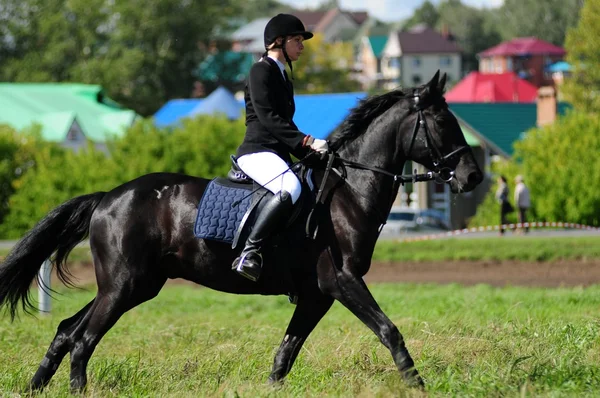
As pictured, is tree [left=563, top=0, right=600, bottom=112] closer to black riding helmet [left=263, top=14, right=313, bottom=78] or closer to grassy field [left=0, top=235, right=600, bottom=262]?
grassy field [left=0, top=235, right=600, bottom=262]

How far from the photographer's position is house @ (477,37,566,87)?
12169 centimetres

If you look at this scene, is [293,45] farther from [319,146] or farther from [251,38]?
[251,38]

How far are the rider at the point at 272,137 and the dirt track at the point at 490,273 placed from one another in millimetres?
13259

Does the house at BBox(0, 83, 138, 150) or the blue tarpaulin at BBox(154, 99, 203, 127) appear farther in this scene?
the house at BBox(0, 83, 138, 150)

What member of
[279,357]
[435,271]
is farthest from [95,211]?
[435,271]

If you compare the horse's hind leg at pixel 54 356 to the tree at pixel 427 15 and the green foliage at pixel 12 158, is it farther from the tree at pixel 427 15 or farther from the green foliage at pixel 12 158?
the tree at pixel 427 15

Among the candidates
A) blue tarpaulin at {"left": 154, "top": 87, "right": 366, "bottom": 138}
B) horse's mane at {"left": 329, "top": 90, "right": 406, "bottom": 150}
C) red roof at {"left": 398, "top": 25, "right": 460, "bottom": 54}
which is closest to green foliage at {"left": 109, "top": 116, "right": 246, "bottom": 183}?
blue tarpaulin at {"left": 154, "top": 87, "right": 366, "bottom": 138}

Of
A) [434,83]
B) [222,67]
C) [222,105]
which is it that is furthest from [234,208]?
[222,67]

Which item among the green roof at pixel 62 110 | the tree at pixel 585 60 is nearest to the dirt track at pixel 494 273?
the green roof at pixel 62 110

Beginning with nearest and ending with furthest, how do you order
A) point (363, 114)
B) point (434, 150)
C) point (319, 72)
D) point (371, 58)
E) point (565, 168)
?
point (434, 150) < point (363, 114) < point (565, 168) < point (319, 72) < point (371, 58)

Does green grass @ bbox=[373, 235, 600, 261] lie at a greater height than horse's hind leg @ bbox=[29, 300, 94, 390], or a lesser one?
lesser

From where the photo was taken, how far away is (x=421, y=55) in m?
138

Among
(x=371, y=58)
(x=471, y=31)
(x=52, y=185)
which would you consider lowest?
(x=371, y=58)

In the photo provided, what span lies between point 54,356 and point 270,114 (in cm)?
258
